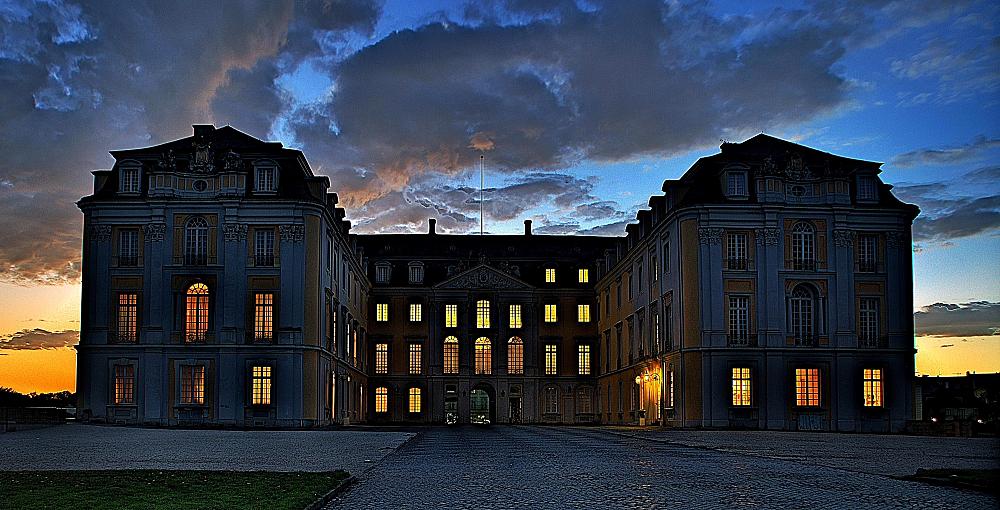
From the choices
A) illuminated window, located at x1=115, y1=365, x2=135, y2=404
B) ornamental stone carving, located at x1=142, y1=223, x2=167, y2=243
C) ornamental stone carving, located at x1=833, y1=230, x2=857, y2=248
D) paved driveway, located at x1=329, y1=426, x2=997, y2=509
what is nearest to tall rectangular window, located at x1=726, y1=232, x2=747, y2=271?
ornamental stone carving, located at x1=833, y1=230, x2=857, y2=248

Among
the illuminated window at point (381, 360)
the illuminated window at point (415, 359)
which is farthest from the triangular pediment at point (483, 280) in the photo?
the illuminated window at point (381, 360)

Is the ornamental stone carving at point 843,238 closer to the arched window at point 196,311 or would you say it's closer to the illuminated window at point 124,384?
the arched window at point 196,311

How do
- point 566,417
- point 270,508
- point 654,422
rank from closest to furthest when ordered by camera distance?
1. point 270,508
2. point 654,422
3. point 566,417

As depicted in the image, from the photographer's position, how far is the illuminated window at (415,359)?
253ft

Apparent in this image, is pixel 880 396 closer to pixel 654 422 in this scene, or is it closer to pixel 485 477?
pixel 654 422

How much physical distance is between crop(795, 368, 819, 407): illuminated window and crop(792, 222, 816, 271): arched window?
15.5 ft

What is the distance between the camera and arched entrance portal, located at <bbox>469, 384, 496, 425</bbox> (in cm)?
A: 7775

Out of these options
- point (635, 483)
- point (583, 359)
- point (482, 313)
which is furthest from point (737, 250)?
point (635, 483)

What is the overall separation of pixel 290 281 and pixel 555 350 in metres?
31.3

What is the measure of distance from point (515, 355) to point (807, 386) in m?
29.7

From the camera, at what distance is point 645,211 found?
200ft

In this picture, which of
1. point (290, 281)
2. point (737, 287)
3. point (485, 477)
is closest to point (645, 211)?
point (737, 287)

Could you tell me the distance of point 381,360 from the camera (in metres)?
77.0

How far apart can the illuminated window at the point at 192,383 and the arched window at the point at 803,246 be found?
2742cm
